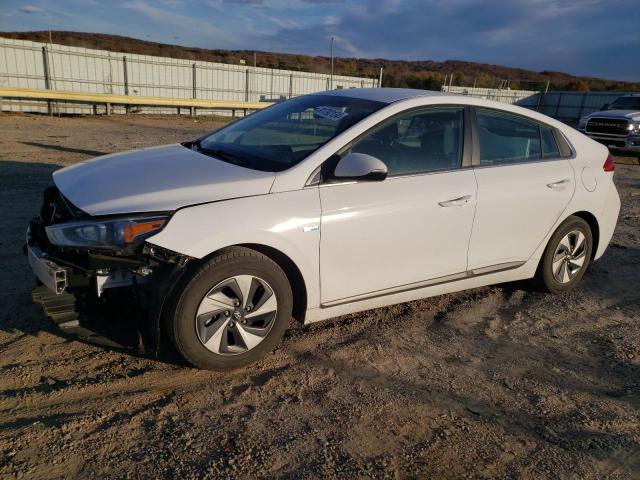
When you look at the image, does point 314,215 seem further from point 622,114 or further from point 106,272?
point 622,114

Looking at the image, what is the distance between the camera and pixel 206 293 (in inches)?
116

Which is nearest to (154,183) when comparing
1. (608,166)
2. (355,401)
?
→ (355,401)

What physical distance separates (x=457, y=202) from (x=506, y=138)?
93 cm

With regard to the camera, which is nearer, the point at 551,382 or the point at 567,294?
the point at 551,382

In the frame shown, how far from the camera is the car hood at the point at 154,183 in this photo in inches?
116

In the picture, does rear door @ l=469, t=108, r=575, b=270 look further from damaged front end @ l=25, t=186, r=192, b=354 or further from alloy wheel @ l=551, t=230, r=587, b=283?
damaged front end @ l=25, t=186, r=192, b=354

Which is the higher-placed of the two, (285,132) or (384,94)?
(384,94)

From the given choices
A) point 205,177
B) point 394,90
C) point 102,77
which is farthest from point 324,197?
point 102,77

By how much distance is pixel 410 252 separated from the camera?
3641mm

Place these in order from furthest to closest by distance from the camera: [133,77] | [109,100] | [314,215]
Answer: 1. [133,77]
2. [109,100]
3. [314,215]

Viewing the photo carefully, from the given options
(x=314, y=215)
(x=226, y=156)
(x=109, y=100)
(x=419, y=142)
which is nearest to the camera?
(x=314, y=215)

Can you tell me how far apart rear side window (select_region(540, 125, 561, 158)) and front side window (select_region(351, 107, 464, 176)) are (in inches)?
39.4

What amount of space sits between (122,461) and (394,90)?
329 cm

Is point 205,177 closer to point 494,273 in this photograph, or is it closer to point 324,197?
point 324,197
